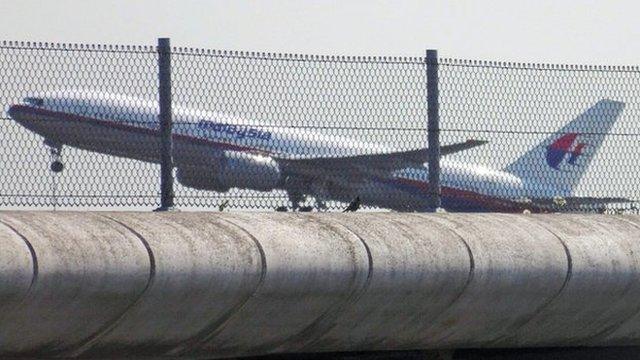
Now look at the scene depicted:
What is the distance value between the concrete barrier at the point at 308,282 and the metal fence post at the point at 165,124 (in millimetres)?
1030

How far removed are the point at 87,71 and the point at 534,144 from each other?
367 cm

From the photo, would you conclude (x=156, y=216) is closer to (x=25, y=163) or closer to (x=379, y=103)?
(x=25, y=163)

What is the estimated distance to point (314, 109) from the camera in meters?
11.4

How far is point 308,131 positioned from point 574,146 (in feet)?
9.48

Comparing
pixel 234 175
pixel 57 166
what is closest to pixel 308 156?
pixel 234 175

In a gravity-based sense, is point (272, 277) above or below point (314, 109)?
below

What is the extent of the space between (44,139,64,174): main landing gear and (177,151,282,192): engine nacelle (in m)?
0.94

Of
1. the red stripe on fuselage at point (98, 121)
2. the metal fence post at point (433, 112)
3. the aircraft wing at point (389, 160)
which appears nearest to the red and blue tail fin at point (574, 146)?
the aircraft wing at point (389, 160)

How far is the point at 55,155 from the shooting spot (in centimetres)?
1032

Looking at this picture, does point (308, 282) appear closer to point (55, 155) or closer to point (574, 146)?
point (55, 155)

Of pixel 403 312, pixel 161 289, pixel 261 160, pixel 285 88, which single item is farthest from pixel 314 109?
pixel 161 289

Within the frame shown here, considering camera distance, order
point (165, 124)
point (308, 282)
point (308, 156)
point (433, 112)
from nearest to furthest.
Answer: point (308, 282), point (165, 124), point (433, 112), point (308, 156)

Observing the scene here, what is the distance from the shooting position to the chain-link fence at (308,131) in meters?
10.5

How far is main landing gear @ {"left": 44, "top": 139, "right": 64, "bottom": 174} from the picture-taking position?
33.7 ft
